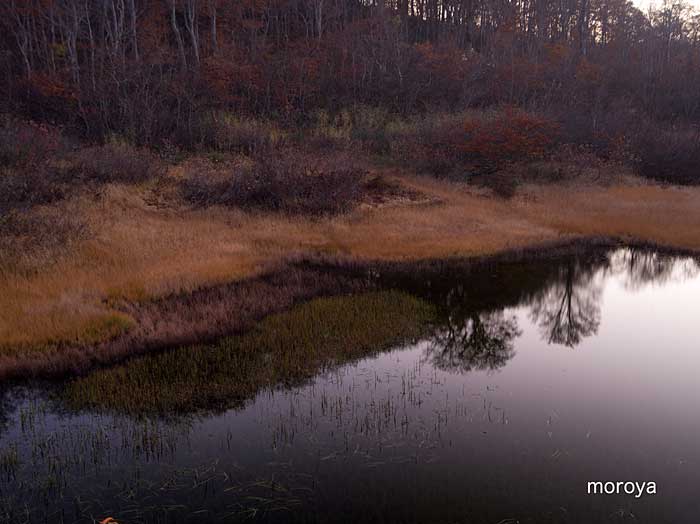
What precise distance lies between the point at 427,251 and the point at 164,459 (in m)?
11.8

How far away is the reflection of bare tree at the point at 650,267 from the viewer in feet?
53.1

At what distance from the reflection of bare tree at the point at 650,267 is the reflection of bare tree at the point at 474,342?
536cm

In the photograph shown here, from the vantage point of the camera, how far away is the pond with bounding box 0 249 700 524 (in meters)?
6.36

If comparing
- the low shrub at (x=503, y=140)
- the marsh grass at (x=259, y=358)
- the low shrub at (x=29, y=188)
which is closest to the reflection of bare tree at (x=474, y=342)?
the marsh grass at (x=259, y=358)

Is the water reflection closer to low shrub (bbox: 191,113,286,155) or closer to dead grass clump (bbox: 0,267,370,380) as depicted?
dead grass clump (bbox: 0,267,370,380)

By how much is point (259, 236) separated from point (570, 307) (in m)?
9.43

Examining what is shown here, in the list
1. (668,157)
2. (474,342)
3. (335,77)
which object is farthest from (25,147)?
(668,157)

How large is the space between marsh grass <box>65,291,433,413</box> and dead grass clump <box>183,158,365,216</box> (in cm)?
793

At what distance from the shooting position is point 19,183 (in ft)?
54.4

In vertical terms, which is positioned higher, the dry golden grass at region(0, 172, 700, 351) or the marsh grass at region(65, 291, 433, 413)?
the dry golden grass at region(0, 172, 700, 351)

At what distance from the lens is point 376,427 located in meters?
8.04

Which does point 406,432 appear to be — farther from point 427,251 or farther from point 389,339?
point 427,251

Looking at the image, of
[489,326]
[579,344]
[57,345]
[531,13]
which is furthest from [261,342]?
[531,13]

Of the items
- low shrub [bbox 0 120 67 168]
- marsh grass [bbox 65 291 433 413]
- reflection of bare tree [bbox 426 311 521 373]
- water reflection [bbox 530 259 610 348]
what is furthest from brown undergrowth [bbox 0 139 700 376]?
reflection of bare tree [bbox 426 311 521 373]
